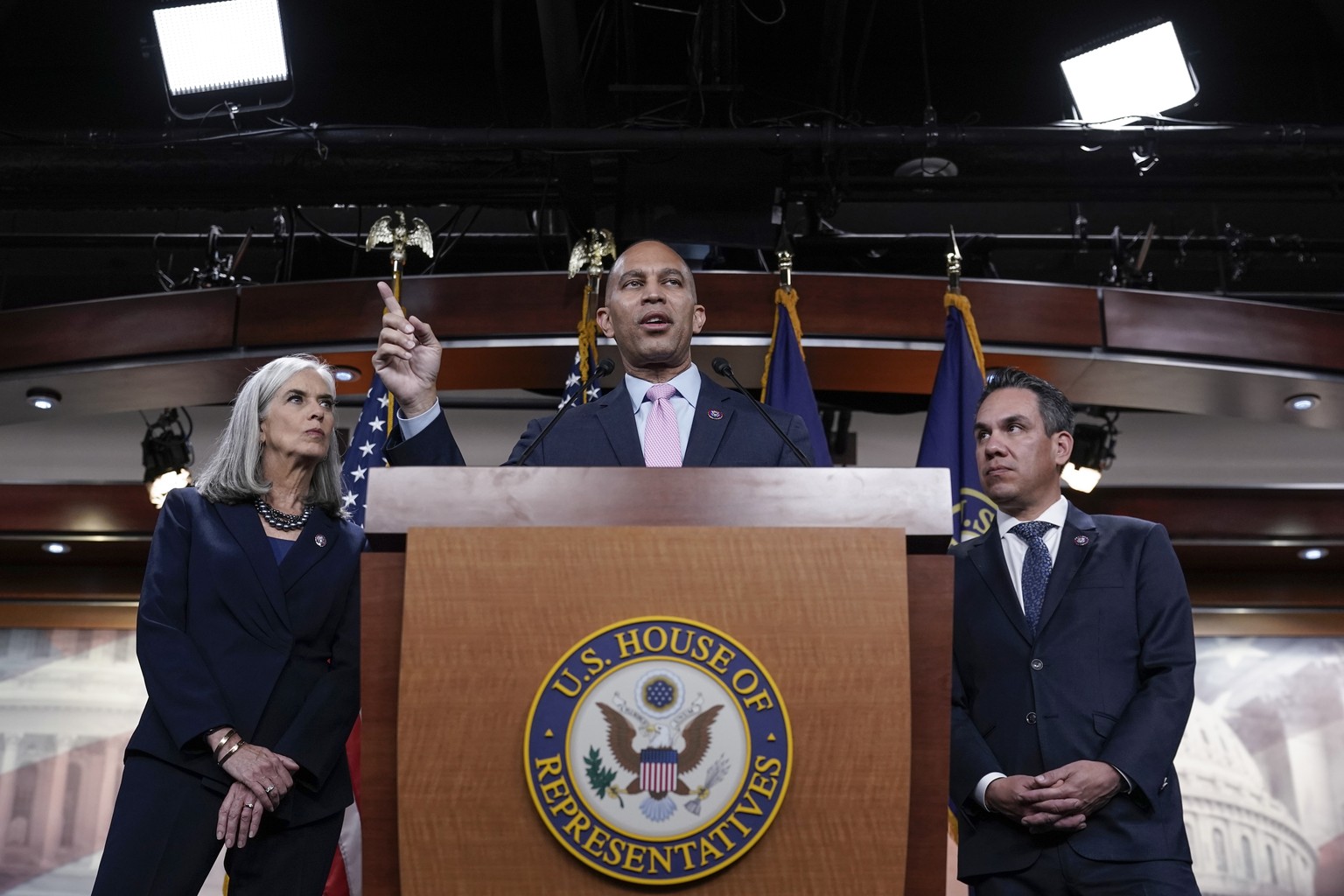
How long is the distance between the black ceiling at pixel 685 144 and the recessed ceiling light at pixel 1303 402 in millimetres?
578

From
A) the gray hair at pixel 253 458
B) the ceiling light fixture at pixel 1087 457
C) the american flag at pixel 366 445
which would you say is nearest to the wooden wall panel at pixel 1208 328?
the ceiling light fixture at pixel 1087 457

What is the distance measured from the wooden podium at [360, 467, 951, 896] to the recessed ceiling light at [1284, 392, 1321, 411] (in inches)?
150

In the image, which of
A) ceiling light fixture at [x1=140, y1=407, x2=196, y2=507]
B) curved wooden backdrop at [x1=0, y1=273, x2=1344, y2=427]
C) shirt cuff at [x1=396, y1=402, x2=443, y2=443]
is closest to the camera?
shirt cuff at [x1=396, y1=402, x2=443, y2=443]

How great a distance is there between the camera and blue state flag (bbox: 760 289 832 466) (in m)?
4.06

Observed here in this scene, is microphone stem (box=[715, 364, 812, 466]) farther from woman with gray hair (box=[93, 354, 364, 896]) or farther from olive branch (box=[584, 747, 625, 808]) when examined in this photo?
woman with gray hair (box=[93, 354, 364, 896])

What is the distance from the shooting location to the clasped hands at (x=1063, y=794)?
1938mm

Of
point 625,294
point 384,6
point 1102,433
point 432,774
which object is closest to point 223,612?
point 625,294

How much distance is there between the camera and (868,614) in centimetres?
137

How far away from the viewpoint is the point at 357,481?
12.4 ft

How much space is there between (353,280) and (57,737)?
333 centimetres

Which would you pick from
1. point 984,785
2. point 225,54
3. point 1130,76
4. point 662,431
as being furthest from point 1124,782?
point 225,54

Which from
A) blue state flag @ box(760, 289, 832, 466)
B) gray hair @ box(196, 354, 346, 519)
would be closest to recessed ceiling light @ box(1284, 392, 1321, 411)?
blue state flag @ box(760, 289, 832, 466)

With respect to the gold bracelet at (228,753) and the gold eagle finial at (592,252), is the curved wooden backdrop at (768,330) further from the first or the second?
the gold bracelet at (228,753)

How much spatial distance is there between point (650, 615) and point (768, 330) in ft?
10.1
